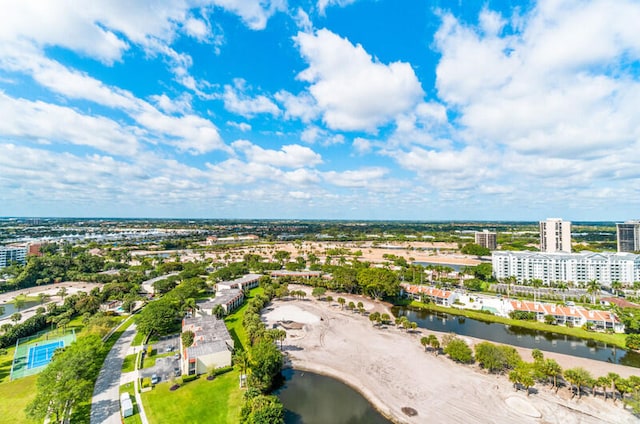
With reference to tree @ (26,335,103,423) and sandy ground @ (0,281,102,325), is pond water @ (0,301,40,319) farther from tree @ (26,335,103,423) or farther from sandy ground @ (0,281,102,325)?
tree @ (26,335,103,423)

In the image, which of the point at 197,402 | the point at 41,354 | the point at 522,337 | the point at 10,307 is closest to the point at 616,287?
the point at 522,337

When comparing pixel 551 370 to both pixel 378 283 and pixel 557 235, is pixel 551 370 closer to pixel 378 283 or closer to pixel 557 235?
pixel 378 283

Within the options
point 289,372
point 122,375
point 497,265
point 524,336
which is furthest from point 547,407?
point 497,265

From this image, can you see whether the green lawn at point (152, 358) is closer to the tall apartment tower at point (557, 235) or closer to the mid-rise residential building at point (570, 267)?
the mid-rise residential building at point (570, 267)

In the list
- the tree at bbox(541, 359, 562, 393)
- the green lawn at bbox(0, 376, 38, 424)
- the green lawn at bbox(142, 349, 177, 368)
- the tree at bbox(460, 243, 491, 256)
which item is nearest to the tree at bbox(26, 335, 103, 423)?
the green lawn at bbox(0, 376, 38, 424)

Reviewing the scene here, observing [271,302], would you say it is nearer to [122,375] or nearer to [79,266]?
[122,375]

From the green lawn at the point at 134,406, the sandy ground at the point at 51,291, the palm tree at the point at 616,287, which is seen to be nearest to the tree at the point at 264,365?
the green lawn at the point at 134,406
